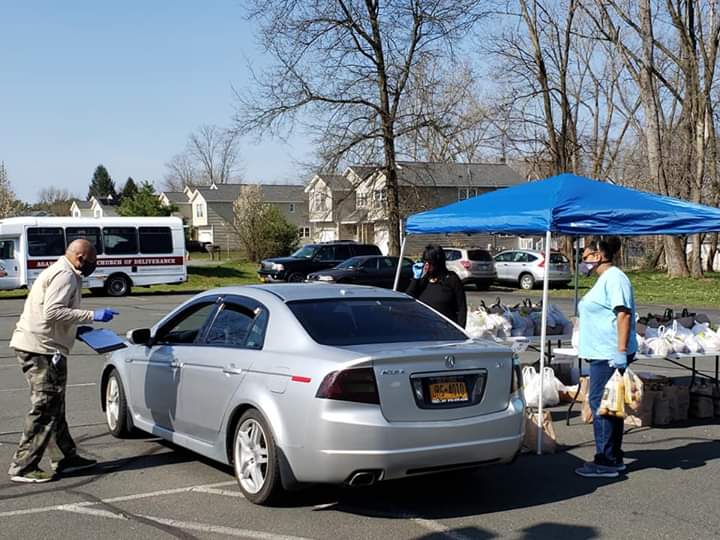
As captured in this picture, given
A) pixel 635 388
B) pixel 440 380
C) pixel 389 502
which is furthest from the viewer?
pixel 635 388

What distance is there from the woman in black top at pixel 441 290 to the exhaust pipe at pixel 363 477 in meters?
3.85

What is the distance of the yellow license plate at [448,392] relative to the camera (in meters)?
5.72

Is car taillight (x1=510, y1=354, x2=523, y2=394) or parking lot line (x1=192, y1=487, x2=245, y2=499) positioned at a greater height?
car taillight (x1=510, y1=354, x2=523, y2=394)

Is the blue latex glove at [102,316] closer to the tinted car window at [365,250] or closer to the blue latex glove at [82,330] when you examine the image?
the blue latex glove at [82,330]

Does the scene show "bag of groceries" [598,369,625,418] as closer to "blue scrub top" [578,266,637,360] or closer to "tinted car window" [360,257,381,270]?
"blue scrub top" [578,266,637,360]

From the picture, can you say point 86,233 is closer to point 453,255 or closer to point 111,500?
point 453,255

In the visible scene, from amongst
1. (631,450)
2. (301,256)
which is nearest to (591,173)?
(301,256)

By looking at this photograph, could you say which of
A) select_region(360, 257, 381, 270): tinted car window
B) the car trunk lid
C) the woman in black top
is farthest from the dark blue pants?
select_region(360, 257, 381, 270): tinted car window

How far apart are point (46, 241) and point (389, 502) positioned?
25889 mm

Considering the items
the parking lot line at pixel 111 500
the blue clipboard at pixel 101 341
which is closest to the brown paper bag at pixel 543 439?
the parking lot line at pixel 111 500

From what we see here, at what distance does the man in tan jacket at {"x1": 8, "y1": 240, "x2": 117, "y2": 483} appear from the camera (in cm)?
656

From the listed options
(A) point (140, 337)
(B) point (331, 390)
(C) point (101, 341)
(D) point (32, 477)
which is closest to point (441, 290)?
(A) point (140, 337)

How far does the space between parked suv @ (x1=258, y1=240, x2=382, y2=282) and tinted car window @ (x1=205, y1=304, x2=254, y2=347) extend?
26117mm

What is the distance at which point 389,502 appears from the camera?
20.1 feet
